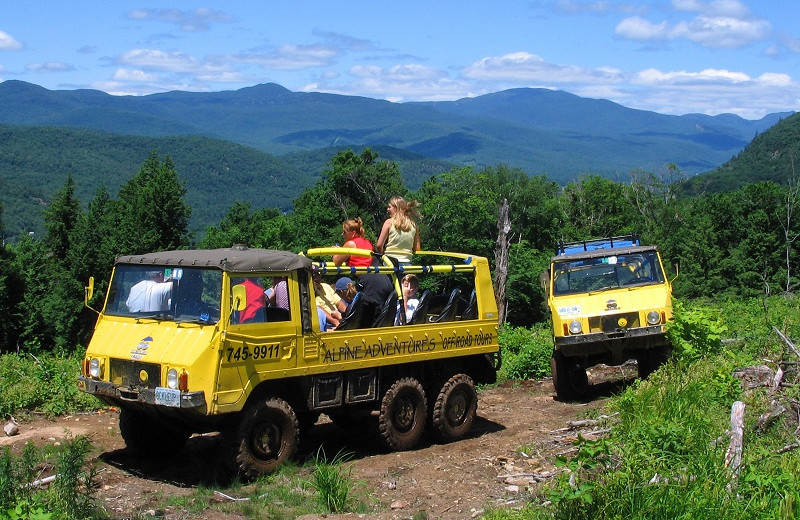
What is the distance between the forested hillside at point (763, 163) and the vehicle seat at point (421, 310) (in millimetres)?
107493

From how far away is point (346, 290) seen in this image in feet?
36.0

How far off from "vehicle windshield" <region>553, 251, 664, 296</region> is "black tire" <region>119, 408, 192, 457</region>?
6.69m

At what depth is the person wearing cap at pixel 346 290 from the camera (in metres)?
10.9

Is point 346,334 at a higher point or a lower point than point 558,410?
higher

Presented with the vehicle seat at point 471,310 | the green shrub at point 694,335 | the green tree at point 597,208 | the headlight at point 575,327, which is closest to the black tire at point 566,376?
the headlight at point 575,327

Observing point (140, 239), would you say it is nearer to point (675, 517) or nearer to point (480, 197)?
point (480, 197)

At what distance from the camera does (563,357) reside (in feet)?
45.8

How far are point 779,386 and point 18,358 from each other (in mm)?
10257

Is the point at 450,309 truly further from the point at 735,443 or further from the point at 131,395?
the point at 735,443

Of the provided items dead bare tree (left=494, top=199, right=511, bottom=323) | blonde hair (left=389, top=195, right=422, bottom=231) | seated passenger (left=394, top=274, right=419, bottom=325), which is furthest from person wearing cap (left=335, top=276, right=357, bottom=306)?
dead bare tree (left=494, top=199, right=511, bottom=323)

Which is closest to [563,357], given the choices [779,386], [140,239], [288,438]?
[779,386]

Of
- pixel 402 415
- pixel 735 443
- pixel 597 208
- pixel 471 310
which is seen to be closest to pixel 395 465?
pixel 402 415

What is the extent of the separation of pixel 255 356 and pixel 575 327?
5.97 metres

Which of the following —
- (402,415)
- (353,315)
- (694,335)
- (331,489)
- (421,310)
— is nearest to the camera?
(331,489)
